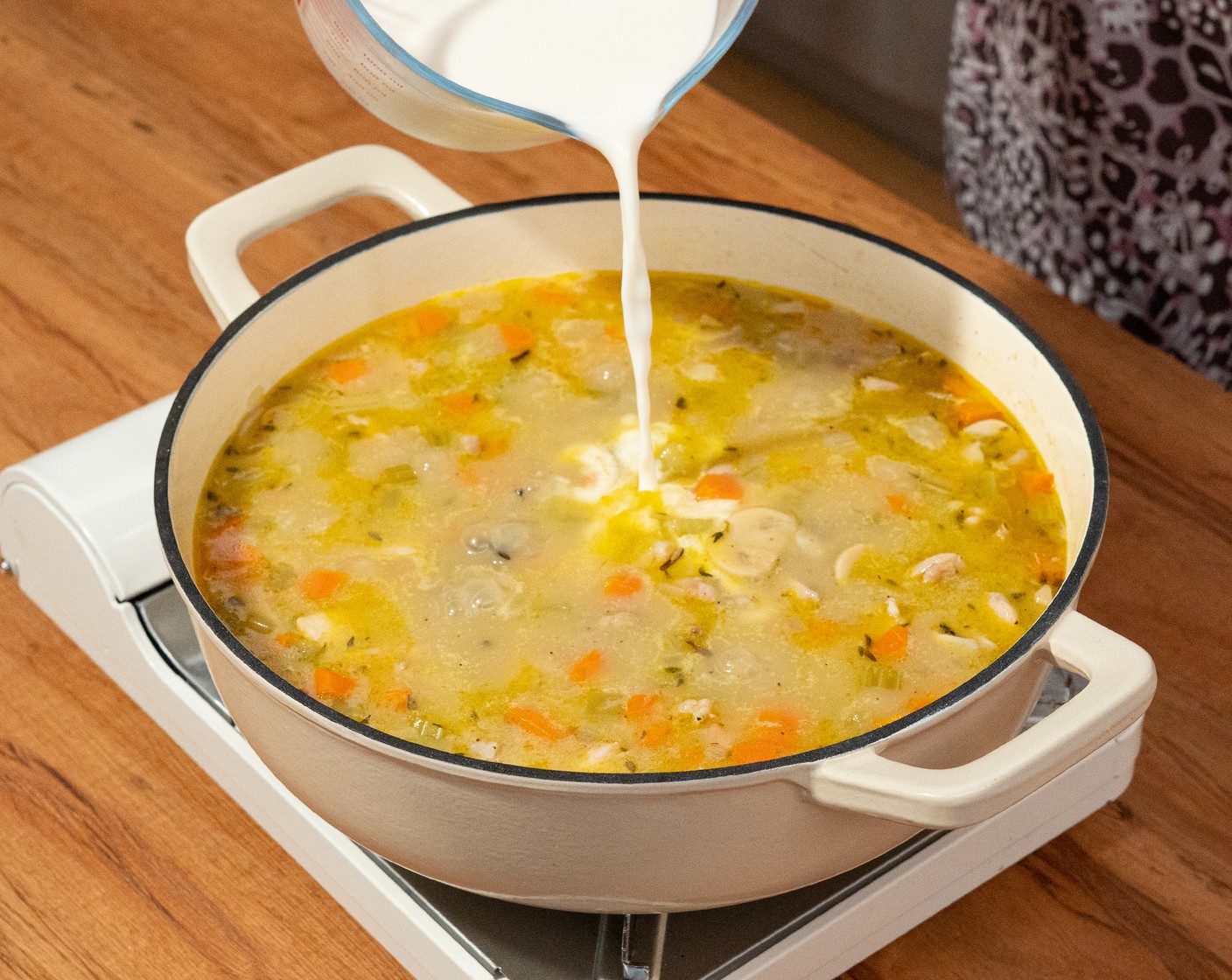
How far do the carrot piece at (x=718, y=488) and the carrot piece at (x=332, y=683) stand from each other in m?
0.31

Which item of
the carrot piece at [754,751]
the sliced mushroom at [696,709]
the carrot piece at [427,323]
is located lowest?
the carrot piece at [427,323]

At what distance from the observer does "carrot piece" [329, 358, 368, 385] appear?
4.12 feet

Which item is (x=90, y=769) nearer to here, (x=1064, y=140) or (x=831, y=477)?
(x=831, y=477)

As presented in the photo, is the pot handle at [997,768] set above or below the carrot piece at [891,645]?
above

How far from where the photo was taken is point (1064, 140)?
2.12 meters

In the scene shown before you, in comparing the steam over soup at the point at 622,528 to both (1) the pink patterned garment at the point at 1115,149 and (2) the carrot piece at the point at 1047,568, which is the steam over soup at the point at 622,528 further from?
(1) the pink patterned garment at the point at 1115,149

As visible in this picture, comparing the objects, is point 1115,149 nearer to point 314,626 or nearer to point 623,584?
point 623,584

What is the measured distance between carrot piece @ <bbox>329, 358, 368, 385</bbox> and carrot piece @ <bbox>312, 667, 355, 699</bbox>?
344 millimetres

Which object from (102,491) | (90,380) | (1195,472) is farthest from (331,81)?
(1195,472)

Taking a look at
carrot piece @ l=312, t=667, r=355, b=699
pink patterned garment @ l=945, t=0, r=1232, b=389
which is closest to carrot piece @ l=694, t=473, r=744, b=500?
carrot piece @ l=312, t=667, r=355, b=699

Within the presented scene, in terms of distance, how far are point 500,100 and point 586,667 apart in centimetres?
40

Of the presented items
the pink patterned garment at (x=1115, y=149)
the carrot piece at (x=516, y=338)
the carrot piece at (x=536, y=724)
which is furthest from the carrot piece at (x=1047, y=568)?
the pink patterned garment at (x=1115, y=149)

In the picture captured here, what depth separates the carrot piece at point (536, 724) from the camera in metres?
0.93

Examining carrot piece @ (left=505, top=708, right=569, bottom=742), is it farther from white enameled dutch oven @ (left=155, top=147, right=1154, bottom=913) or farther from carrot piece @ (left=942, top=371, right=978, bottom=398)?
carrot piece @ (left=942, top=371, right=978, bottom=398)
